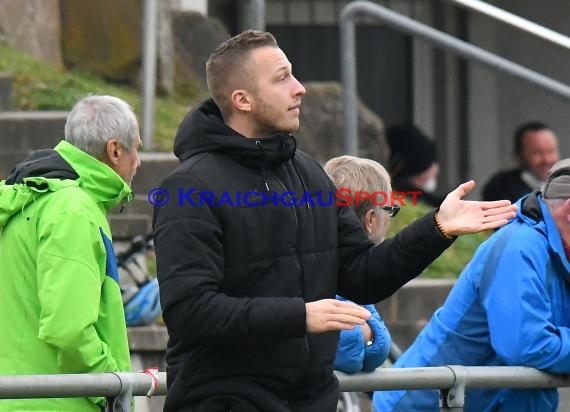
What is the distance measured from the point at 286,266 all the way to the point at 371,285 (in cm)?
30

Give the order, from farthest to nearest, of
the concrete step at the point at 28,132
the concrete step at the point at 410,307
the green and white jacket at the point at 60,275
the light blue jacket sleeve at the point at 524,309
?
the concrete step at the point at 28,132
the concrete step at the point at 410,307
the light blue jacket sleeve at the point at 524,309
the green and white jacket at the point at 60,275

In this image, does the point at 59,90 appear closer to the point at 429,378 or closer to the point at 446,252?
the point at 446,252

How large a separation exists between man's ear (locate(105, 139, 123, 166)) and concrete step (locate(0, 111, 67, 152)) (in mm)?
2876

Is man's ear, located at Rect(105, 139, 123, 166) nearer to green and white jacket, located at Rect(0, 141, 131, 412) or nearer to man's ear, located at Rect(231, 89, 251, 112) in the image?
green and white jacket, located at Rect(0, 141, 131, 412)

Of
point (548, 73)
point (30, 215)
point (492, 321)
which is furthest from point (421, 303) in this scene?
point (548, 73)

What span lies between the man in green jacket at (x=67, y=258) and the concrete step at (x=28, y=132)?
9.27 ft

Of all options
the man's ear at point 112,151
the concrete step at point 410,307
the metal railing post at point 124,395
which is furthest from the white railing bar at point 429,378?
the concrete step at point 410,307

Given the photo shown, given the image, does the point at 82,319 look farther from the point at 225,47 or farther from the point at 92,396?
the point at 225,47

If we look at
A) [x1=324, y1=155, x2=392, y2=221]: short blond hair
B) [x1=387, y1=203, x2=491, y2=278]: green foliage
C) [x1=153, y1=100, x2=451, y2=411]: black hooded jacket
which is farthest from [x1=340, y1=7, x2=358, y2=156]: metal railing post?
[x1=153, y1=100, x2=451, y2=411]: black hooded jacket

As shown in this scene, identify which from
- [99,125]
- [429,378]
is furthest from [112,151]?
[429,378]

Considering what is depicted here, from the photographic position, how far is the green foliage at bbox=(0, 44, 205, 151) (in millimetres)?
8305

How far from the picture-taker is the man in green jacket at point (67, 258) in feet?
14.9

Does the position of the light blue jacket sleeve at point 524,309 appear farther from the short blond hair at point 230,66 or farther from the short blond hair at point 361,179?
the short blond hair at point 230,66

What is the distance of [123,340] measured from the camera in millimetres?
4742
